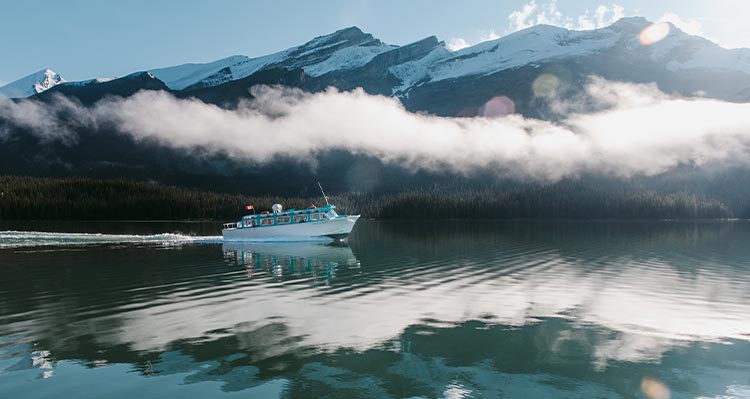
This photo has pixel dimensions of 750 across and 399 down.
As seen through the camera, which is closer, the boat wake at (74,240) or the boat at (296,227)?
the boat wake at (74,240)

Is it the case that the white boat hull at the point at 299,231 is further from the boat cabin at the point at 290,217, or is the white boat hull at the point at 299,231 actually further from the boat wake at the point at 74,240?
the boat wake at the point at 74,240

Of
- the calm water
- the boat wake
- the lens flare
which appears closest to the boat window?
the boat wake

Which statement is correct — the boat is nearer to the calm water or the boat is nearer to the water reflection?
the water reflection

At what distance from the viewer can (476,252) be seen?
72.1 m

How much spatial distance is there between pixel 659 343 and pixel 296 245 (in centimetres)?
6885

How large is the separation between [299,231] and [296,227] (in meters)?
0.94

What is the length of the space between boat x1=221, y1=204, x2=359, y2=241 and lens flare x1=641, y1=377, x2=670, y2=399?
7448cm

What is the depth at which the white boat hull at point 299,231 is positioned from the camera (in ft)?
A: 303

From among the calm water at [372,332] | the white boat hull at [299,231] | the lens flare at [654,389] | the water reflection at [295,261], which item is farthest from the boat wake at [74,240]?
the lens flare at [654,389]

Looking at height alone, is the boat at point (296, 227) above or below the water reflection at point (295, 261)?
above

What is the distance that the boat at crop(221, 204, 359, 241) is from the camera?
303ft

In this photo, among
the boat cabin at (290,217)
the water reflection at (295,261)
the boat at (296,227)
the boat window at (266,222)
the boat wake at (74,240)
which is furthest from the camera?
the boat window at (266,222)

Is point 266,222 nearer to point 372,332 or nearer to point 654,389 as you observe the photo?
point 372,332

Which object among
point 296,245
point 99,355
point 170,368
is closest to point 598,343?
point 170,368
